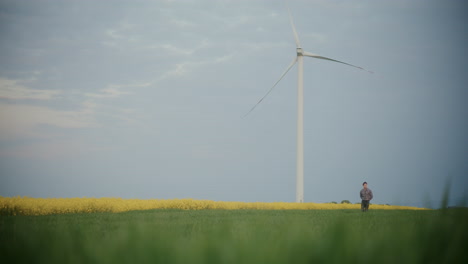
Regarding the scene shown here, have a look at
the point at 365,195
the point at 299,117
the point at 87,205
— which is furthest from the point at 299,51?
the point at 87,205

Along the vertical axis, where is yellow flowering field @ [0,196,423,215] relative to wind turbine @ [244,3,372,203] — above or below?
below

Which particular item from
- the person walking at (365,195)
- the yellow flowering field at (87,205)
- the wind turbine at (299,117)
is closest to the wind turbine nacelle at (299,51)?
the wind turbine at (299,117)

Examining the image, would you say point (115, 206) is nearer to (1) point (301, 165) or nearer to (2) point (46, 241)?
(1) point (301, 165)

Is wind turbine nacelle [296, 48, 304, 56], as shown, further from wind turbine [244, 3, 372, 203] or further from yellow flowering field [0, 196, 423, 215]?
yellow flowering field [0, 196, 423, 215]

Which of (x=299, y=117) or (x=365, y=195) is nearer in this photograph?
(x=365, y=195)

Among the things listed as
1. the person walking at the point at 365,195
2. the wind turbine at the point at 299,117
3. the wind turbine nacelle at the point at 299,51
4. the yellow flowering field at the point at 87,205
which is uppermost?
the wind turbine nacelle at the point at 299,51

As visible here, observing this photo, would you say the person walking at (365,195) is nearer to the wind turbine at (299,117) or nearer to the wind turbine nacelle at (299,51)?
the wind turbine at (299,117)

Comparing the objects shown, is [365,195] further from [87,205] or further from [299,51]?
[87,205]

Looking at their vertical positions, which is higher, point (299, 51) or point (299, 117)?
point (299, 51)

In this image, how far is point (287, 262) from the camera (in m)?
2.72

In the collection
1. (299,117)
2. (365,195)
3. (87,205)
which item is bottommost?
(87,205)

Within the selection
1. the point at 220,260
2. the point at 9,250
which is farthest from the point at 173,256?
the point at 9,250

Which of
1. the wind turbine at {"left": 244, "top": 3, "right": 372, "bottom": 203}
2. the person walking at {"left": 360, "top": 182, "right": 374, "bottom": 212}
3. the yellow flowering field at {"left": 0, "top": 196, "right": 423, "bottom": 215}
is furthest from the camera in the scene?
the wind turbine at {"left": 244, "top": 3, "right": 372, "bottom": 203}

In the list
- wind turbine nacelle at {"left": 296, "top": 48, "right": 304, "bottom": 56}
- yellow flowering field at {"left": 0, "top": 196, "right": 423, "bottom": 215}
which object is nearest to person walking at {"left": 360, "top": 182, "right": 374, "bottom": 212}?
yellow flowering field at {"left": 0, "top": 196, "right": 423, "bottom": 215}
